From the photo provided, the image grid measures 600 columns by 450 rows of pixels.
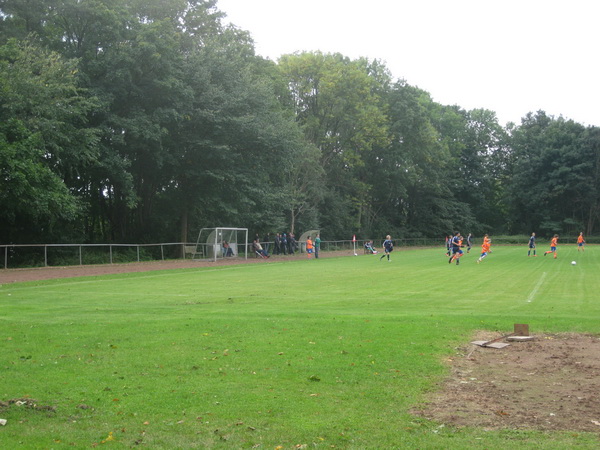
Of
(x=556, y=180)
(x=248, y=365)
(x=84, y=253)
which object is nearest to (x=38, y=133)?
(x=84, y=253)

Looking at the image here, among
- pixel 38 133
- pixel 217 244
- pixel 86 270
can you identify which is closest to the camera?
pixel 38 133

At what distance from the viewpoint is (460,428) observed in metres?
5.70

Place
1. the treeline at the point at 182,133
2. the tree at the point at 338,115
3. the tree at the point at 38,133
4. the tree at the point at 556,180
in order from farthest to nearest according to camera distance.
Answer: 1. the tree at the point at 556,180
2. the tree at the point at 338,115
3. the treeline at the point at 182,133
4. the tree at the point at 38,133

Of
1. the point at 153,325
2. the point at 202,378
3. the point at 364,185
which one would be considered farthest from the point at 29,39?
the point at 364,185

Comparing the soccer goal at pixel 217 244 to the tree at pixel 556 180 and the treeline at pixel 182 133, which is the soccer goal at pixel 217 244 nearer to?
the treeline at pixel 182 133

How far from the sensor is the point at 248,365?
8125 mm

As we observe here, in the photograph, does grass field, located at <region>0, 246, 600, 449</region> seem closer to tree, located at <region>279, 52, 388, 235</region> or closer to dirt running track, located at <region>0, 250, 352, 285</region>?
dirt running track, located at <region>0, 250, 352, 285</region>

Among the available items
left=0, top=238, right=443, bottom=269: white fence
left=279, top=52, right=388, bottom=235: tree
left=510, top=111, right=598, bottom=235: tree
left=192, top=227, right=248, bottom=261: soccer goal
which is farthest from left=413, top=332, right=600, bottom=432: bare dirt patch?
left=510, top=111, right=598, bottom=235: tree

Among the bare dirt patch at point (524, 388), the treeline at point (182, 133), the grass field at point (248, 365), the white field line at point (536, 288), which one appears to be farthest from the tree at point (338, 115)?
the bare dirt patch at point (524, 388)

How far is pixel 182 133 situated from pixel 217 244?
8.23m

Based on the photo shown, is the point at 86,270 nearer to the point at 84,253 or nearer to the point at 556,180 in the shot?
the point at 84,253

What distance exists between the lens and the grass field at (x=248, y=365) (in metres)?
5.47

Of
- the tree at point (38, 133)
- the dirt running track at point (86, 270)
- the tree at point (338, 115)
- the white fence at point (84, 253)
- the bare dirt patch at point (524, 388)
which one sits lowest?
the dirt running track at point (86, 270)

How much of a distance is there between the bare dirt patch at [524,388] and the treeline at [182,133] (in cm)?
2367
